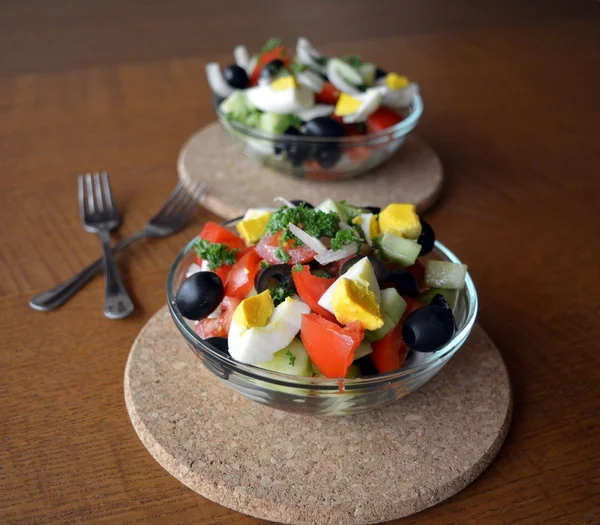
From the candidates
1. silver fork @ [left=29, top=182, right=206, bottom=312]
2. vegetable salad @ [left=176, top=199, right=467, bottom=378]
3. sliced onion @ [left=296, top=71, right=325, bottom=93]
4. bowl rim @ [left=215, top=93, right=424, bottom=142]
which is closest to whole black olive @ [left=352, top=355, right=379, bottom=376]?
vegetable salad @ [left=176, top=199, right=467, bottom=378]

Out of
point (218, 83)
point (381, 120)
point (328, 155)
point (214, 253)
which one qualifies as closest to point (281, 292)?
point (214, 253)

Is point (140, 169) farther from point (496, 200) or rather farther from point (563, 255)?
point (563, 255)

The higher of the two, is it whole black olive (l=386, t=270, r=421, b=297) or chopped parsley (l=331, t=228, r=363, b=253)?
chopped parsley (l=331, t=228, r=363, b=253)

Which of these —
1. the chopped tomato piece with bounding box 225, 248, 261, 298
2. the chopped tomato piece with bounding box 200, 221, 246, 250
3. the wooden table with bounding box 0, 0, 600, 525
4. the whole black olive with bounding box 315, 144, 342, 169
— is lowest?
the wooden table with bounding box 0, 0, 600, 525

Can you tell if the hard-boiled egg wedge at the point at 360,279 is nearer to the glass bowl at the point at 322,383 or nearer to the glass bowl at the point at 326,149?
the glass bowl at the point at 322,383

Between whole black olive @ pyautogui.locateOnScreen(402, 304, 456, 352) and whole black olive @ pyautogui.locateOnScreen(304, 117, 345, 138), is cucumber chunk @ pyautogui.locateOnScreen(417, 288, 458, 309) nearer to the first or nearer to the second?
whole black olive @ pyautogui.locateOnScreen(402, 304, 456, 352)

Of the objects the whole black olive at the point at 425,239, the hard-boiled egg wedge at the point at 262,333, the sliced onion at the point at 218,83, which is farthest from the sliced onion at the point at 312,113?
the hard-boiled egg wedge at the point at 262,333
